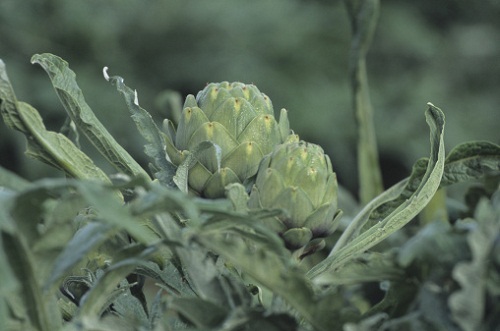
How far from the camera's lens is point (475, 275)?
0.31m

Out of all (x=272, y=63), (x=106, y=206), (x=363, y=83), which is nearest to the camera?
(x=106, y=206)

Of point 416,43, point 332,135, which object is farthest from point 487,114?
point 332,135

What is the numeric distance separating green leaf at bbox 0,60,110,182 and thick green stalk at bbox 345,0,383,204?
0.78 feet

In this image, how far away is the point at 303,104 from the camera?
296 cm

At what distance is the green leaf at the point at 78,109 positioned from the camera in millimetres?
502

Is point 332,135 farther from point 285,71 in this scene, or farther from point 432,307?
point 432,307

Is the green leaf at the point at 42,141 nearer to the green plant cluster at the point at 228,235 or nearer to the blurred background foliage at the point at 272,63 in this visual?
the green plant cluster at the point at 228,235

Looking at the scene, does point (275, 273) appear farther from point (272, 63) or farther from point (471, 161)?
point (272, 63)

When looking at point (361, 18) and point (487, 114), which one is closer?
Result: point (361, 18)

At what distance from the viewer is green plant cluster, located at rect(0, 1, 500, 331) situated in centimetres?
33

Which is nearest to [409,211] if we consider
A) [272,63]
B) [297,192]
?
[297,192]

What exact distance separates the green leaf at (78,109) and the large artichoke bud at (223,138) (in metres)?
0.03

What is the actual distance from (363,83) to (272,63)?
2.42 m

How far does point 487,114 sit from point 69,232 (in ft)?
9.61
